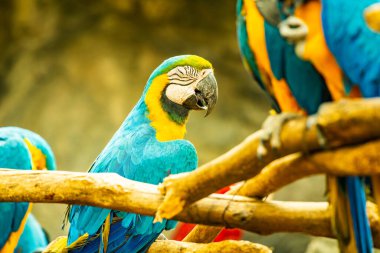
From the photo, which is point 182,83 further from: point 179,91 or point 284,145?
point 284,145

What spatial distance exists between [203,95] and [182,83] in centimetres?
8

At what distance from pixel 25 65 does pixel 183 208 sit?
301cm

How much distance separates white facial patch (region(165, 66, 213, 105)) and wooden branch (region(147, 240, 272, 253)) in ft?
1.52

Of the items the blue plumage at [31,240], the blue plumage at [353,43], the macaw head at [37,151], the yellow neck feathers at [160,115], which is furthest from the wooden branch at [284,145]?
the blue plumage at [31,240]

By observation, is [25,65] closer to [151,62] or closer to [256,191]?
[151,62]

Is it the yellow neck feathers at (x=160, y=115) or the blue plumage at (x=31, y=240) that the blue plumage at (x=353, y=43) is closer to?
the yellow neck feathers at (x=160, y=115)

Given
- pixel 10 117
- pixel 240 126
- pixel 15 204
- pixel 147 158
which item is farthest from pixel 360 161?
pixel 10 117

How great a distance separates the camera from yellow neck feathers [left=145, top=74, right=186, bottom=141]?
6.75 feet

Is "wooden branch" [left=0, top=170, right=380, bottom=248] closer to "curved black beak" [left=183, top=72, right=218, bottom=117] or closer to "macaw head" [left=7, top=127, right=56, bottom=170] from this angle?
"curved black beak" [left=183, top=72, right=218, bottom=117]

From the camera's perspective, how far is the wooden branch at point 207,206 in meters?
1.49

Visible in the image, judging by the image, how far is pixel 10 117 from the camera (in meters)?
4.14

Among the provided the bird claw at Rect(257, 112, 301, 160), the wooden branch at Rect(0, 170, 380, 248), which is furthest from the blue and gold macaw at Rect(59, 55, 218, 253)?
the bird claw at Rect(257, 112, 301, 160)

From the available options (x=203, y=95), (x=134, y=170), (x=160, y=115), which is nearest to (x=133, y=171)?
(x=134, y=170)

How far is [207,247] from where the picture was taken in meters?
1.79
